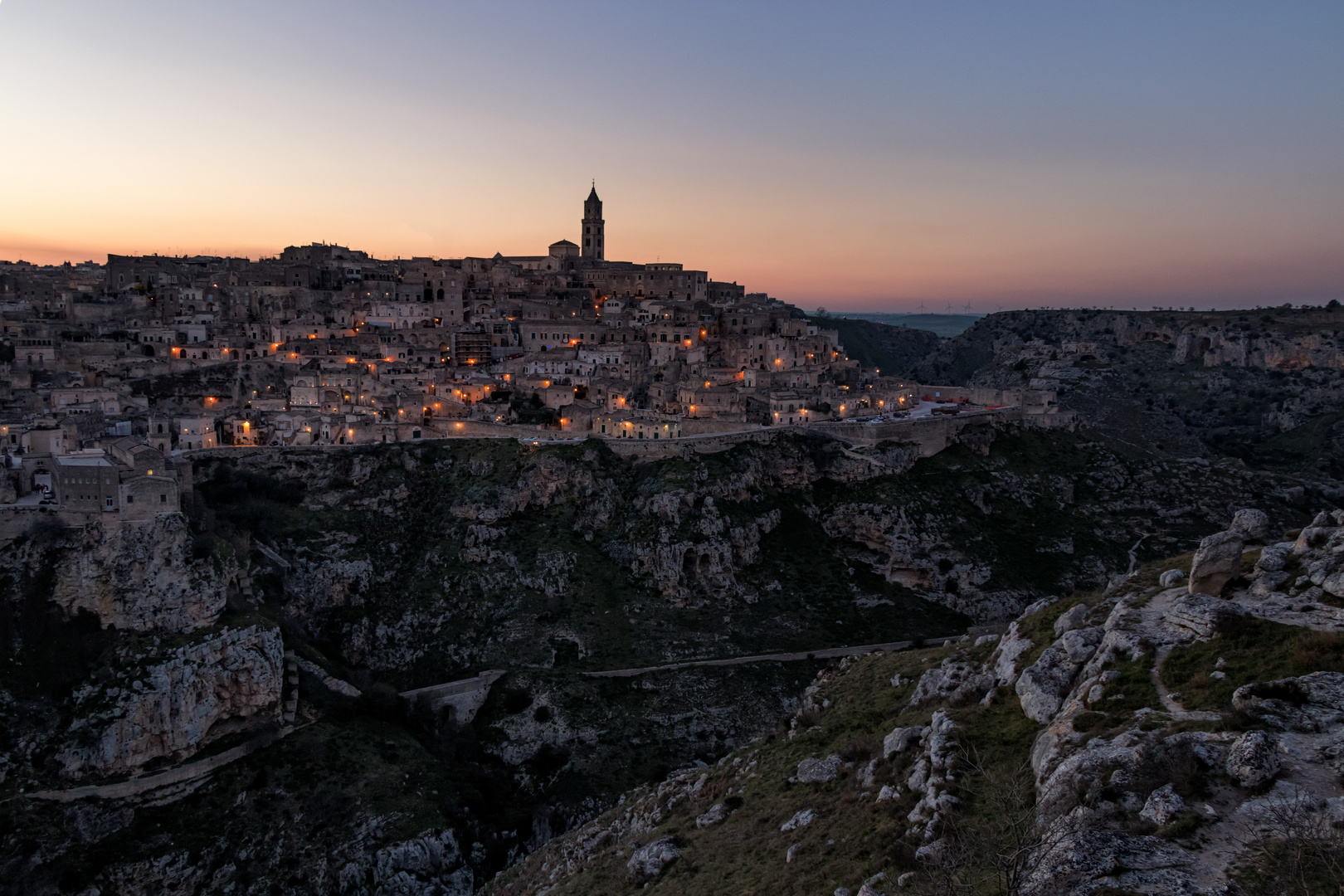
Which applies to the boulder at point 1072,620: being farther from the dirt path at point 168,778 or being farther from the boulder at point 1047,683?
the dirt path at point 168,778

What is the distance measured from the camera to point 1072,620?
722 inches

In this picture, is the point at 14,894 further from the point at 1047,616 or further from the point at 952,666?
the point at 1047,616

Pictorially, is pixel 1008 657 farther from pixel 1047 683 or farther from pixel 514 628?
pixel 514 628

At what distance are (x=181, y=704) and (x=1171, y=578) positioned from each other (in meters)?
37.1

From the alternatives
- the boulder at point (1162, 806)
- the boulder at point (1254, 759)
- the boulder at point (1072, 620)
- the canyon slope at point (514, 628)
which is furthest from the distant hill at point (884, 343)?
the boulder at point (1162, 806)

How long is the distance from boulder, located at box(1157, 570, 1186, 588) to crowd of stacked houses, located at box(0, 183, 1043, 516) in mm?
40560

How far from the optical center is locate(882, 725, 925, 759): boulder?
1739 cm

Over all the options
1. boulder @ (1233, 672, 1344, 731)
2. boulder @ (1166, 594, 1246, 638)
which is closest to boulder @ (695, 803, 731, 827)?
boulder @ (1166, 594, 1246, 638)

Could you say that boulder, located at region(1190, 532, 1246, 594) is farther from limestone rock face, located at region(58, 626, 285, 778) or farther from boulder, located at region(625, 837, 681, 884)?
limestone rock face, located at region(58, 626, 285, 778)

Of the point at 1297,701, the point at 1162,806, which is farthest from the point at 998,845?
the point at 1297,701

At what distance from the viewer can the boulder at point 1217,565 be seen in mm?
16922

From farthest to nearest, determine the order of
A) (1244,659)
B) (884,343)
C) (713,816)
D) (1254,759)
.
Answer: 1. (884,343)
2. (713,816)
3. (1244,659)
4. (1254,759)

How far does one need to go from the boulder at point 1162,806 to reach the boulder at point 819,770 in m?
9.18

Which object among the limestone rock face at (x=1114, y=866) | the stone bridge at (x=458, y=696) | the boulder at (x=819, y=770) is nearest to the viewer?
the limestone rock face at (x=1114, y=866)
